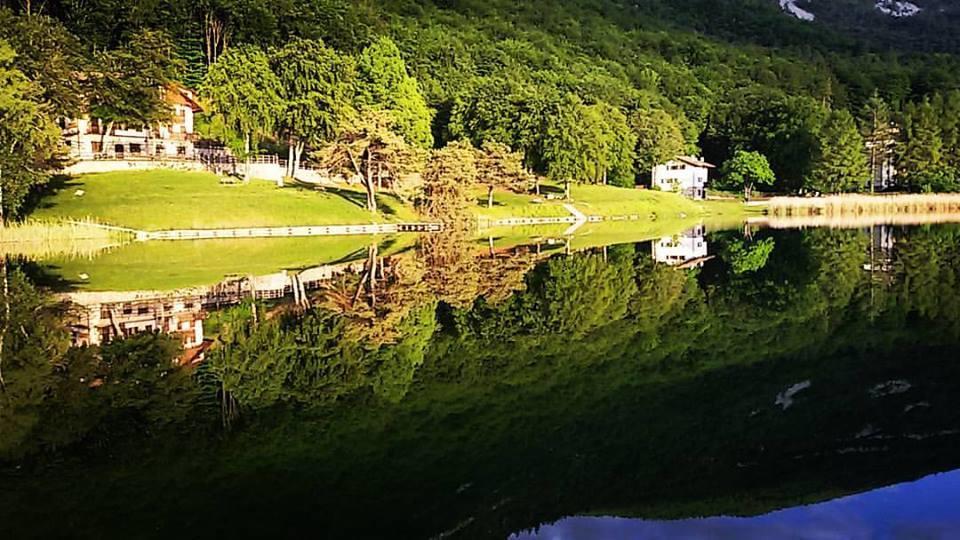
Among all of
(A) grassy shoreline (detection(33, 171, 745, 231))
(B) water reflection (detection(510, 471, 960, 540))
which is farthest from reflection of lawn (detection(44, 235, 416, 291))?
(B) water reflection (detection(510, 471, 960, 540))

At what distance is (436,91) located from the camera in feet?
350

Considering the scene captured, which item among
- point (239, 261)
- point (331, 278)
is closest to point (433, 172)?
point (239, 261)

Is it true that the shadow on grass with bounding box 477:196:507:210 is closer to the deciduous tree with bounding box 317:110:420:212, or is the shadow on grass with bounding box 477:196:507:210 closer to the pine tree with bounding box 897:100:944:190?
the deciduous tree with bounding box 317:110:420:212

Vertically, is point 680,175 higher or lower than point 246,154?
lower

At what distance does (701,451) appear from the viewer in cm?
1017

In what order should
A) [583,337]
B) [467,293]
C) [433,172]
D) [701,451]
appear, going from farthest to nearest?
[433,172] < [467,293] < [583,337] < [701,451]

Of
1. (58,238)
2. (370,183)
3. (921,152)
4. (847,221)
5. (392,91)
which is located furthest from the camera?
(921,152)

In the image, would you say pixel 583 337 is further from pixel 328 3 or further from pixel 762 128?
pixel 762 128

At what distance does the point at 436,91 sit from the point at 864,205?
172 ft

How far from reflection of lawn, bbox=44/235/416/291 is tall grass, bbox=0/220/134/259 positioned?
2295 mm

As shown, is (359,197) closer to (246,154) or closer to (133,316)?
(246,154)

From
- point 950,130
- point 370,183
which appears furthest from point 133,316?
point 950,130

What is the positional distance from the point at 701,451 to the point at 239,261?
1103 inches

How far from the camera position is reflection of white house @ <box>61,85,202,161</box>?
68625 mm
